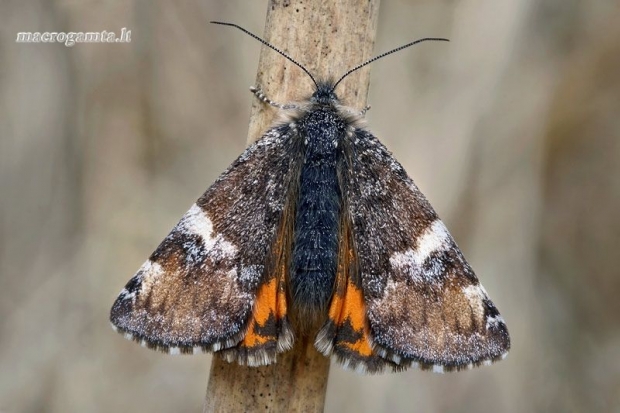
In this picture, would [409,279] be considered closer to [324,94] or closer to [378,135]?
[324,94]

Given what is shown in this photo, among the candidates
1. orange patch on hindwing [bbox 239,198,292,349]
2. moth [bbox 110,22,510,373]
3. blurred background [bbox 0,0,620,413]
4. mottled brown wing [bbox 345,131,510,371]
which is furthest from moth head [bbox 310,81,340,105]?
blurred background [bbox 0,0,620,413]

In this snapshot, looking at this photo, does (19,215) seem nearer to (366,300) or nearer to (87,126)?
(87,126)

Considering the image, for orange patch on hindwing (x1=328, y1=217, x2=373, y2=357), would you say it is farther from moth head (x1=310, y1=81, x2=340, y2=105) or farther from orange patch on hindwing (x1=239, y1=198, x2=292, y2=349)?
moth head (x1=310, y1=81, x2=340, y2=105)

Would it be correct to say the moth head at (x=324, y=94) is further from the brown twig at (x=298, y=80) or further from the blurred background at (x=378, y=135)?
the blurred background at (x=378, y=135)

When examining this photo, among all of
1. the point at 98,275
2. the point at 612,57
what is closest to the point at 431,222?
the point at 612,57

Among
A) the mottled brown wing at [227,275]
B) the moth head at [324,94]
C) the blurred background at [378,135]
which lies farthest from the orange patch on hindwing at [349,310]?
the blurred background at [378,135]

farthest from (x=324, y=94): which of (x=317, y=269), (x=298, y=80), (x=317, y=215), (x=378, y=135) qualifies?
(x=378, y=135)

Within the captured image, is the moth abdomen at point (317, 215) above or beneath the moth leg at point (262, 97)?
beneath

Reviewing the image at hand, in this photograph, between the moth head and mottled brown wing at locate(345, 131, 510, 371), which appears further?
the moth head

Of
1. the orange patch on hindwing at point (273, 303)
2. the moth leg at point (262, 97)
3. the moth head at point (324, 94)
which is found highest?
the moth head at point (324, 94)

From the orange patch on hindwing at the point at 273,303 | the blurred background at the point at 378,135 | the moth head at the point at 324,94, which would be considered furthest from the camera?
the blurred background at the point at 378,135
